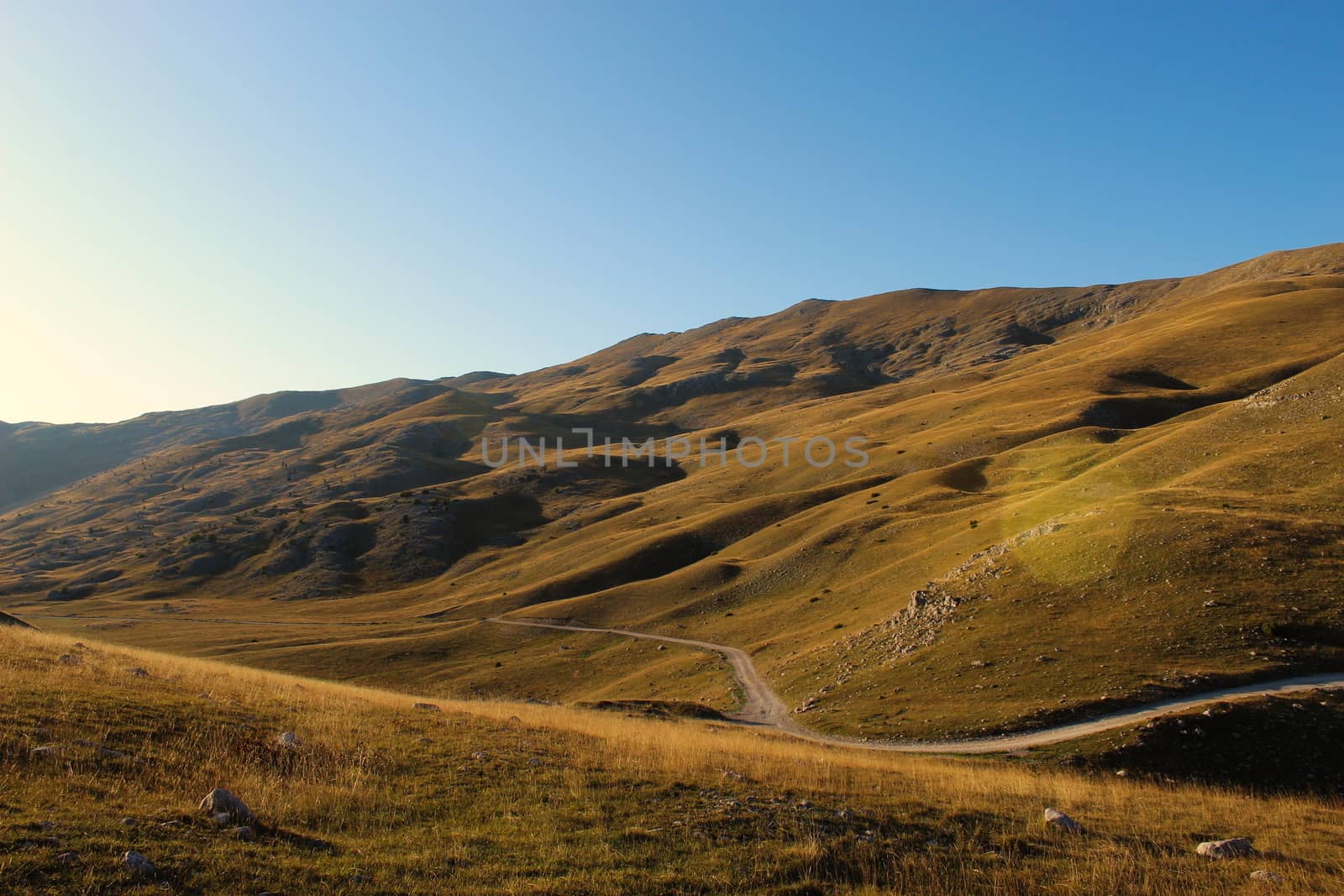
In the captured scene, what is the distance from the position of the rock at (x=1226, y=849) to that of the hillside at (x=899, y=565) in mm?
18415

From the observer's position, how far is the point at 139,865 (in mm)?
8805

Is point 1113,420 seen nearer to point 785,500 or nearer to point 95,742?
point 785,500

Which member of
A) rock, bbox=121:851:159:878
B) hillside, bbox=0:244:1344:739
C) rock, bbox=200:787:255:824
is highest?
rock, bbox=121:851:159:878

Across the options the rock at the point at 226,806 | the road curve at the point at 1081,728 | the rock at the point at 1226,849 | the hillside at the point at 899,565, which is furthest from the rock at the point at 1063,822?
the hillside at the point at 899,565

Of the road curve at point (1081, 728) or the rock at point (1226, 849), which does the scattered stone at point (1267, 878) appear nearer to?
the rock at point (1226, 849)

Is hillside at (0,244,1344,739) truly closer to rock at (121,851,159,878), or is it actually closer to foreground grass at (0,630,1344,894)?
foreground grass at (0,630,1344,894)

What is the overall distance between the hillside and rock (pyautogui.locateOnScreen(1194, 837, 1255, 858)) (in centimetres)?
1841

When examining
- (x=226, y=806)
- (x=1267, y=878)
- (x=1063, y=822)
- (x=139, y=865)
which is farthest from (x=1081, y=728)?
(x=139, y=865)

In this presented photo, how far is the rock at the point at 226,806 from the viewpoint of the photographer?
441 inches

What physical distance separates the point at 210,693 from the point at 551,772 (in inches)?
466

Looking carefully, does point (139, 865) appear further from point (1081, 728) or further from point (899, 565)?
point (899, 565)

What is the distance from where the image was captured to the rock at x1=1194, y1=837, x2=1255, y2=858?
1343 cm

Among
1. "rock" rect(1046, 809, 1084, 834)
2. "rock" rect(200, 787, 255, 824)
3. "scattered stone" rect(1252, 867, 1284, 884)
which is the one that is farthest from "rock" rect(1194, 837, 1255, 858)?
"rock" rect(200, 787, 255, 824)

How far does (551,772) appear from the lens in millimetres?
16469
